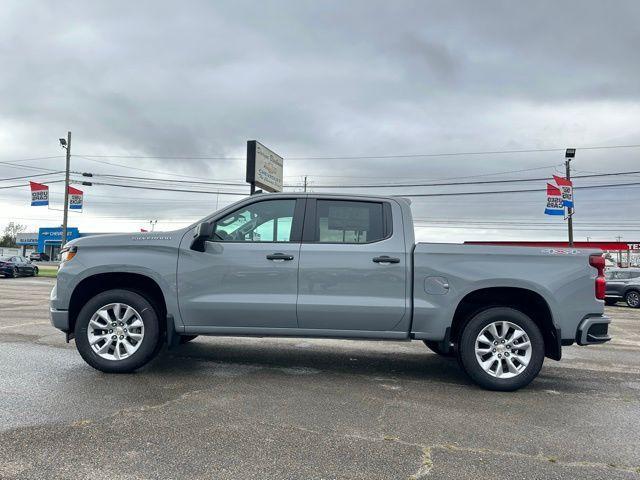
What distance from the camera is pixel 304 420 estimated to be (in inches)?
157

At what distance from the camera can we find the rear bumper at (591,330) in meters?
4.91

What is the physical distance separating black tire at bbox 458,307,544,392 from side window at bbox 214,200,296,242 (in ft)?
6.91

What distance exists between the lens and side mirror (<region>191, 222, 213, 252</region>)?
5.00m

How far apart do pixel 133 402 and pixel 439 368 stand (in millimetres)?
3501

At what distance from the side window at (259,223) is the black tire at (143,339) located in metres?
1.05

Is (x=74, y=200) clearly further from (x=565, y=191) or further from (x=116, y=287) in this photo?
(x=116, y=287)

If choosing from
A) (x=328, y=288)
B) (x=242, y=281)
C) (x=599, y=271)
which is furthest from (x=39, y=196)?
(x=599, y=271)

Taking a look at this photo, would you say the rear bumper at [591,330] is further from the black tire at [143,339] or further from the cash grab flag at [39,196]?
the cash grab flag at [39,196]

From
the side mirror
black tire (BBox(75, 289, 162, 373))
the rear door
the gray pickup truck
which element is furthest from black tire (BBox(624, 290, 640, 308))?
black tire (BBox(75, 289, 162, 373))

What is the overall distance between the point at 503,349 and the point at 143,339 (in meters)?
3.67

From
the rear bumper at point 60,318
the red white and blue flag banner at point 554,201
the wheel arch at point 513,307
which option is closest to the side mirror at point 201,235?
the rear bumper at point 60,318

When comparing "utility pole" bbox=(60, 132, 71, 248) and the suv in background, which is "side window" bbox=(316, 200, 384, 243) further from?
"utility pole" bbox=(60, 132, 71, 248)

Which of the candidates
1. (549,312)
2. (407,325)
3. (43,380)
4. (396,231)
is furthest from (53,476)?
(549,312)

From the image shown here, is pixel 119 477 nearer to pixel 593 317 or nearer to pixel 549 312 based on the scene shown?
pixel 549 312
